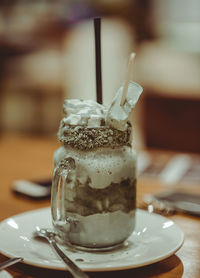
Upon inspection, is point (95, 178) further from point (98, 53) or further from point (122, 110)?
point (98, 53)

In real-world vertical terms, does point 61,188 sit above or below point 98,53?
below

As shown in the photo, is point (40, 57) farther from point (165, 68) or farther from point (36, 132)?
point (165, 68)

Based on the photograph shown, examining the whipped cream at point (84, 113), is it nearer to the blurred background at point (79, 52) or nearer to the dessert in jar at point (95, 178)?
the dessert in jar at point (95, 178)

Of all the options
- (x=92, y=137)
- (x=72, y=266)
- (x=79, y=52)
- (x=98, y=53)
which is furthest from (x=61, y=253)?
(x=79, y=52)

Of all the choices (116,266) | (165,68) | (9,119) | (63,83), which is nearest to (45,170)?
(116,266)

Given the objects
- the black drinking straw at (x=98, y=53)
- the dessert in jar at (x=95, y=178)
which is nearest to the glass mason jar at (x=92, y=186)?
the dessert in jar at (x=95, y=178)
